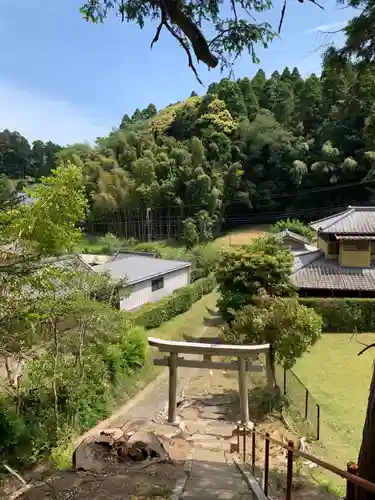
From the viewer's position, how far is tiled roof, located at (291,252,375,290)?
21.0m

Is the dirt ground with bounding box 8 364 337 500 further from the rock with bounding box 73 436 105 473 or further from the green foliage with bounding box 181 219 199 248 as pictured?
the green foliage with bounding box 181 219 199 248

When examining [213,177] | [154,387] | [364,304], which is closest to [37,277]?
[154,387]

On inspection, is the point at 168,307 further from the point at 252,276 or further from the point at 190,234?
the point at 190,234

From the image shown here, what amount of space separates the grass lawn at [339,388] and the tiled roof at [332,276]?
2363 mm

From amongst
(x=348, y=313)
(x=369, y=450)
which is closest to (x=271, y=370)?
(x=369, y=450)

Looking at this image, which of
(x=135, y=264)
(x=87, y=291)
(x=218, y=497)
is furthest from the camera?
(x=135, y=264)

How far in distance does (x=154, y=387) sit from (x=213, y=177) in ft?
103

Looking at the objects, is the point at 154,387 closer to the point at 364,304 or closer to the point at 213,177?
the point at 364,304

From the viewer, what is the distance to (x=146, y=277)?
73.5 feet

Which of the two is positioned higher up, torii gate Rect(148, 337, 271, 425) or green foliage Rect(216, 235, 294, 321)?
green foliage Rect(216, 235, 294, 321)

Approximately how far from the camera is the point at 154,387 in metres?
14.7

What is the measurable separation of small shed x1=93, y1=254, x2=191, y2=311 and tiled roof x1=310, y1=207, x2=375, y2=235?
822 centimetres

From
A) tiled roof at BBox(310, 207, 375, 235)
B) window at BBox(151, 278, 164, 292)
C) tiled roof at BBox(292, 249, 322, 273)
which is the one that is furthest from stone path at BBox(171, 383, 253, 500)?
tiled roof at BBox(310, 207, 375, 235)

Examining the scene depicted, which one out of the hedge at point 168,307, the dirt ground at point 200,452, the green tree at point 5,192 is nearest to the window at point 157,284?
the hedge at point 168,307
